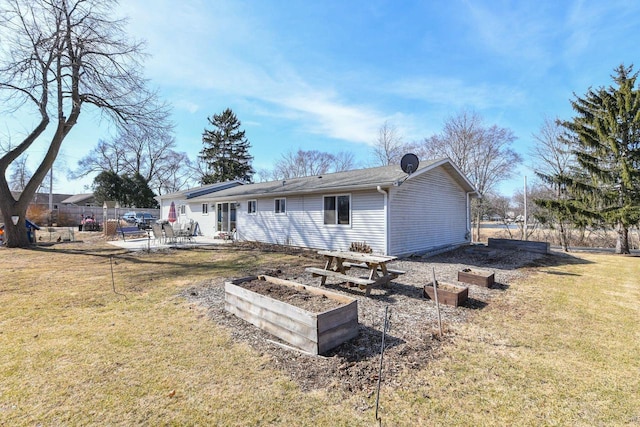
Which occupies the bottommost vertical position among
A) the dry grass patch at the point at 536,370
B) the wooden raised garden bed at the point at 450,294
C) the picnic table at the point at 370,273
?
the dry grass patch at the point at 536,370

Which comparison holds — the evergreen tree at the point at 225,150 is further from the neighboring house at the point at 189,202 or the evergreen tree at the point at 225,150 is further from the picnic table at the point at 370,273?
the picnic table at the point at 370,273

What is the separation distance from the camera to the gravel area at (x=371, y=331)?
112 inches

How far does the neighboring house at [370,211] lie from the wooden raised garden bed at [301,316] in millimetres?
5948

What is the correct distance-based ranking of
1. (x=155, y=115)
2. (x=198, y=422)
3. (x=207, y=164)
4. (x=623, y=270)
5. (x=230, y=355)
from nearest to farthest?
(x=198, y=422) → (x=230, y=355) → (x=623, y=270) → (x=155, y=115) → (x=207, y=164)

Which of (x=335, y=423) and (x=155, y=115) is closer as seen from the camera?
(x=335, y=423)

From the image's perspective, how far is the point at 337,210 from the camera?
11.1 meters

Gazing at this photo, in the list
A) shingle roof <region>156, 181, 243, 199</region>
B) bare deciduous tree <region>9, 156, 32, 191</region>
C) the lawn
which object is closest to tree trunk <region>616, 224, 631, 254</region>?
the lawn

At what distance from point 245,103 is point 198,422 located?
16.9 m

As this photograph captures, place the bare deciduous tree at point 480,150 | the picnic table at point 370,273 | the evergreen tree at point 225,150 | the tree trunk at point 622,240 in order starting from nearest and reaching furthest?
the picnic table at point 370,273, the tree trunk at point 622,240, the bare deciduous tree at point 480,150, the evergreen tree at point 225,150

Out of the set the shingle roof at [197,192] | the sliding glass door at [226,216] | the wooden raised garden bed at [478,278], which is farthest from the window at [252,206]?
the wooden raised garden bed at [478,278]

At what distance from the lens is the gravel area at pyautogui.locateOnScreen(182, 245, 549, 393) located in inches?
112

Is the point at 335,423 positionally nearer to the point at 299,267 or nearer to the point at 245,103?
the point at 299,267

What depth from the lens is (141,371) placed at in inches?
113

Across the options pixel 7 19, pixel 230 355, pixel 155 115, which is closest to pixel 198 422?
pixel 230 355
